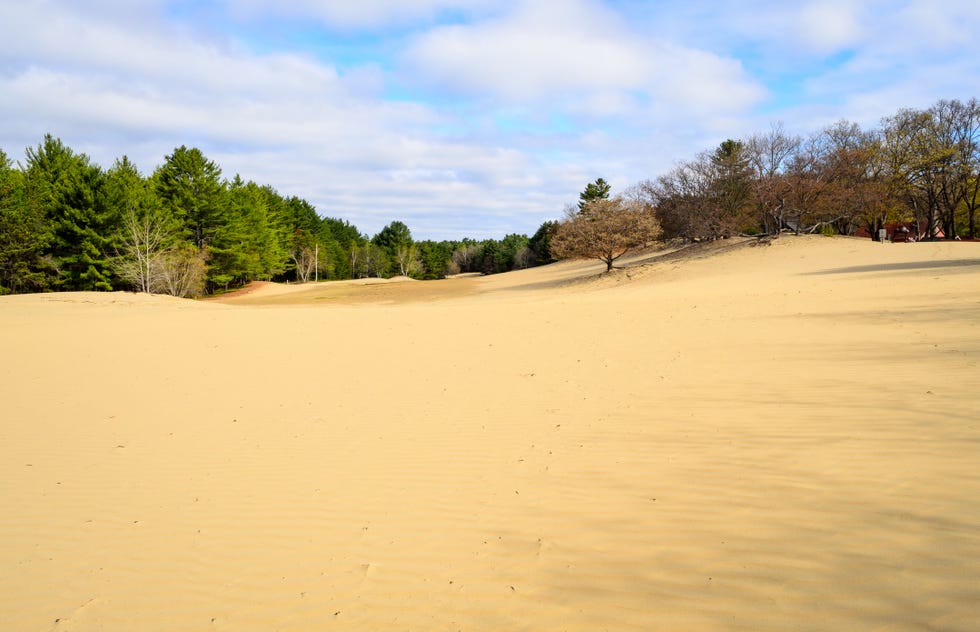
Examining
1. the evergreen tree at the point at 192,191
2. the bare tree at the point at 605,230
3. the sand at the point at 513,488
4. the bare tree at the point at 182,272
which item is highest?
the evergreen tree at the point at 192,191

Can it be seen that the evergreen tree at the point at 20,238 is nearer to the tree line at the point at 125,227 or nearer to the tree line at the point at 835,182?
the tree line at the point at 125,227

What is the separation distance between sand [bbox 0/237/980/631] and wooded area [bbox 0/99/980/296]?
24735 millimetres

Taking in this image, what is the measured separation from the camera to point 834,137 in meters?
41.9

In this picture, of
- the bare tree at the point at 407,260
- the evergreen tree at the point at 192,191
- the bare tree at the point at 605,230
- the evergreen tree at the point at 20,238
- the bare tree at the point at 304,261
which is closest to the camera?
the evergreen tree at the point at 20,238

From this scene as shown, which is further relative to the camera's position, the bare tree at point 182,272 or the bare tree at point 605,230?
the bare tree at point 605,230

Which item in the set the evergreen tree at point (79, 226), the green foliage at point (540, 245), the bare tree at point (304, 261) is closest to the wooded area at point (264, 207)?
the evergreen tree at point (79, 226)

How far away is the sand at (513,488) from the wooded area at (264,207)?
2473 cm

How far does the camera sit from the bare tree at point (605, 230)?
32.1 m

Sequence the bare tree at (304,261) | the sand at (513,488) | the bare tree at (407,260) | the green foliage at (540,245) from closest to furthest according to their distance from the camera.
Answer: the sand at (513,488), the bare tree at (304,261), the green foliage at (540,245), the bare tree at (407,260)

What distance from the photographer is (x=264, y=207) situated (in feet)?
162

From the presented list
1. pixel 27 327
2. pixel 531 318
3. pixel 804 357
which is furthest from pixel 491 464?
pixel 27 327

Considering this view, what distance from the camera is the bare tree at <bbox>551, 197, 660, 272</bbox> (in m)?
32.1

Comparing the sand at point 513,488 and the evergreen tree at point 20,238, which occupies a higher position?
the evergreen tree at point 20,238

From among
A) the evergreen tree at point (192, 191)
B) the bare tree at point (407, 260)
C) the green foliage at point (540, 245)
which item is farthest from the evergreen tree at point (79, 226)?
the green foliage at point (540, 245)
